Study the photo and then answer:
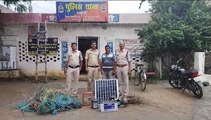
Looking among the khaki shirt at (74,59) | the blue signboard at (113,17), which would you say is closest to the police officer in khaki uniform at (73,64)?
the khaki shirt at (74,59)

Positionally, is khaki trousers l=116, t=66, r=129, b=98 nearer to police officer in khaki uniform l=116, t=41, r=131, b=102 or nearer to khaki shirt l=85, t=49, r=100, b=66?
police officer in khaki uniform l=116, t=41, r=131, b=102

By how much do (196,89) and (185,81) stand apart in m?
0.80

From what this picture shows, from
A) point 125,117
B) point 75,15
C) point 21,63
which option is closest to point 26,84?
point 21,63

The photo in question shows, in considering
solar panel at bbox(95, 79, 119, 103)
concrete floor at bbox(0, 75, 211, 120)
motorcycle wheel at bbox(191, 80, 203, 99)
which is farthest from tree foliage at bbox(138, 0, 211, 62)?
solar panel at bbox(95, 79, 119, 103)

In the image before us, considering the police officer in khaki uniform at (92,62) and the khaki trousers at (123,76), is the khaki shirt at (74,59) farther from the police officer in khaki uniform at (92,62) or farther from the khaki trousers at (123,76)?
the khaki trousers at (123,76)

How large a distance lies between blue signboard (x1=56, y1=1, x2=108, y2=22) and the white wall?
0.74m

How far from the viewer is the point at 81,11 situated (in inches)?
682

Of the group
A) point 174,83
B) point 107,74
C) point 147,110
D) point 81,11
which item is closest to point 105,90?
point 147,110

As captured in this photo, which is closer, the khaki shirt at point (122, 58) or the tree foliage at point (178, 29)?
the khaki shirt at point (122, 58)

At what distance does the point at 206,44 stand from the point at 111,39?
4.63 m

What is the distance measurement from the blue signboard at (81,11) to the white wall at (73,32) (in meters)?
0.74

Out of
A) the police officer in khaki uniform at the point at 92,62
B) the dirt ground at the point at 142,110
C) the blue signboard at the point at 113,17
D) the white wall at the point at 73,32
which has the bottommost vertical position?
the dirt ground at the point at 142,110

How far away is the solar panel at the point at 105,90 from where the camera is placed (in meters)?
9.87

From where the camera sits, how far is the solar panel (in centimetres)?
987
